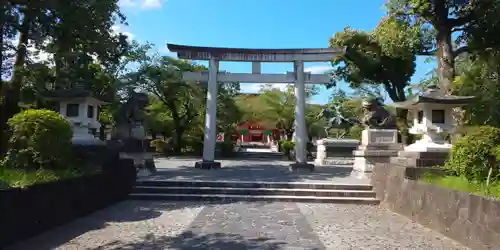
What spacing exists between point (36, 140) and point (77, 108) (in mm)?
5019

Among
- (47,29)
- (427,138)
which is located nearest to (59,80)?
(47,29)

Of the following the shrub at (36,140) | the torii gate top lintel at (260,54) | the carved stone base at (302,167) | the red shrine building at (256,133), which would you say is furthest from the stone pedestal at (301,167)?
the red shrine building at (256,133)

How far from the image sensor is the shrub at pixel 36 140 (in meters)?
7.69

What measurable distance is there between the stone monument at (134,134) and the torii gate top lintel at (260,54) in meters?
3.77

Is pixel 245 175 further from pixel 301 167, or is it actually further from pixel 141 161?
pixel 141 161

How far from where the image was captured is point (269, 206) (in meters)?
9.86

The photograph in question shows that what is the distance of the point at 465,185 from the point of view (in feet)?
23.9

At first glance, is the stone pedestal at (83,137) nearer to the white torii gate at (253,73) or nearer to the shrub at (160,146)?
the white torii gate at (253,73)

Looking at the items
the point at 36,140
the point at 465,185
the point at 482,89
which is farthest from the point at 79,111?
the point at 482,89

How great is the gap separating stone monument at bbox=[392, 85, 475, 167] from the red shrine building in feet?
124

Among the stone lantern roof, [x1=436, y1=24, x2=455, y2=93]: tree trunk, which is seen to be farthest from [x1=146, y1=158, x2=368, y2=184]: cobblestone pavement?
[x1=436, y1=24, x2=455, y2=93]: tree trunk

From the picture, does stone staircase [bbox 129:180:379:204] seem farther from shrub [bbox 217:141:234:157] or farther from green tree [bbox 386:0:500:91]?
shrub [bbox 217:141:234:157]

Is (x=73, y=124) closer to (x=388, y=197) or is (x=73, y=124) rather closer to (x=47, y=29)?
(x=47, y=29)

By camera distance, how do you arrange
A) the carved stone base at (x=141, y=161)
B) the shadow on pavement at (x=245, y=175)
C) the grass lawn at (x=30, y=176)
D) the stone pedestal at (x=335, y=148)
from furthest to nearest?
1. the stone pedestal at (x=335, y=148)
2. the carved stone base at (x=141, y=161)
3. the shadow on pavement at (x=245, y=175)
4. the grass lawn at (x=30, y=176)
